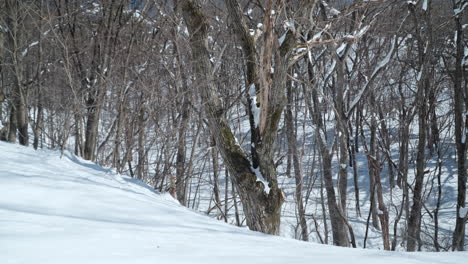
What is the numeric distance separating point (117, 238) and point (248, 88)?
278 centimetres

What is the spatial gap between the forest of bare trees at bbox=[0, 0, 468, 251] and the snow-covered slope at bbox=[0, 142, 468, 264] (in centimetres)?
174

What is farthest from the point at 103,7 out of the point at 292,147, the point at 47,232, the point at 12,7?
the point at 47,232

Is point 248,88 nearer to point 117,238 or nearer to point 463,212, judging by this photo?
point 117,238

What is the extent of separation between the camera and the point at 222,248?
1855 mm

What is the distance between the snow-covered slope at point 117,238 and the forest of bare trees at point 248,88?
1.74m

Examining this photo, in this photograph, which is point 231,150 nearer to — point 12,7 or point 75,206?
point 75,206

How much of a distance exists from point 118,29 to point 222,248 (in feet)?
21.3

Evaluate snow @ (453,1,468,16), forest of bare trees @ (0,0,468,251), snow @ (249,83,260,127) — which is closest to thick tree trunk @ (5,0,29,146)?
forest of bare trees @ (0,0,468,251)

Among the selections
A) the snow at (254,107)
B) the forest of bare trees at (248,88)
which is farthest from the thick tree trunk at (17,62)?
the snow at (254,107)

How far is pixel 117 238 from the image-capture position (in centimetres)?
176

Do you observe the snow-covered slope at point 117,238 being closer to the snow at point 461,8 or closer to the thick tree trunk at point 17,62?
the snow at point 461,8

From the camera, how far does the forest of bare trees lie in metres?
4.12

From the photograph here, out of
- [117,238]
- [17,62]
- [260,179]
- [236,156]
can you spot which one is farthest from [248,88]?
[17,62]

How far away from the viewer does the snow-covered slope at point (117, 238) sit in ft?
4.85
